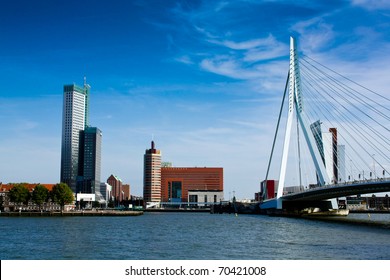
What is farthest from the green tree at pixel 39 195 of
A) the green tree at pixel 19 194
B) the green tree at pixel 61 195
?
the green tree at pixel 61 195

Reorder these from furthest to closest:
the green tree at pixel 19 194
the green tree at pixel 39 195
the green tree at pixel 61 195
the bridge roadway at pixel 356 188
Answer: the green tree at pixel 61 195, the green tree at pixel 39 195, the green tree at pixel 19 194, the bridge roadway at pixel 356 188

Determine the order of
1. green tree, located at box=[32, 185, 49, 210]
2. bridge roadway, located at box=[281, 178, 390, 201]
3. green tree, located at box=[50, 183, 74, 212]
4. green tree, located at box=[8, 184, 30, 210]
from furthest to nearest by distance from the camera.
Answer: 1. green tree, located at box=[50, 183, 74, 212]
2. green tree, located at box=[32, 185, 49, 210]
3. green tree, located at box=[8, 184, 30, 210]
4. bridge roadway, located at box=[281, 178, 390, 201]

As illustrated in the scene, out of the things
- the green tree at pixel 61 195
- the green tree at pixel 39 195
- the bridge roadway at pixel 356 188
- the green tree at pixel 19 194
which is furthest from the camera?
the green tree at pixel 61 195

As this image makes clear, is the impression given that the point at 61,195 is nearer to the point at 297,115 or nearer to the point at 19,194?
the point at 19,194

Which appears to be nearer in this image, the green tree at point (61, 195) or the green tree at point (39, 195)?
the green tree at point (39, 195)

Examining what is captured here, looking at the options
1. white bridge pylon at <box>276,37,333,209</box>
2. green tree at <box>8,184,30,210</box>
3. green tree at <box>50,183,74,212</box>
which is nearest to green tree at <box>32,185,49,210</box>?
green tree at <box>8,184,30,210</box>

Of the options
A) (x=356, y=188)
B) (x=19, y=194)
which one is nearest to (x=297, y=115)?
(x=356, y=188)

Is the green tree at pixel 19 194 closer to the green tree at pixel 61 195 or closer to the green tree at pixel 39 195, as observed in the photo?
the green tree at pixel 39 195

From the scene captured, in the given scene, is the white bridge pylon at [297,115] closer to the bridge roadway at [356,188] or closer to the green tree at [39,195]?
the bridge roadway at [356,188]

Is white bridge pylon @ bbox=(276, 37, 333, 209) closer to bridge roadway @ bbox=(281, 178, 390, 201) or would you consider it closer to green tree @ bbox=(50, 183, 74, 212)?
bridge roadway @ bbox=(281, 178, 390, 201)

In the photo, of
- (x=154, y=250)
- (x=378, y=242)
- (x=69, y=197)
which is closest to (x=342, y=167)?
(x=69, y=197)

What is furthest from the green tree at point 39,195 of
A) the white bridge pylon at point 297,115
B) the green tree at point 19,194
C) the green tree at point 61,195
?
the white bridge pylon at point 297,115
